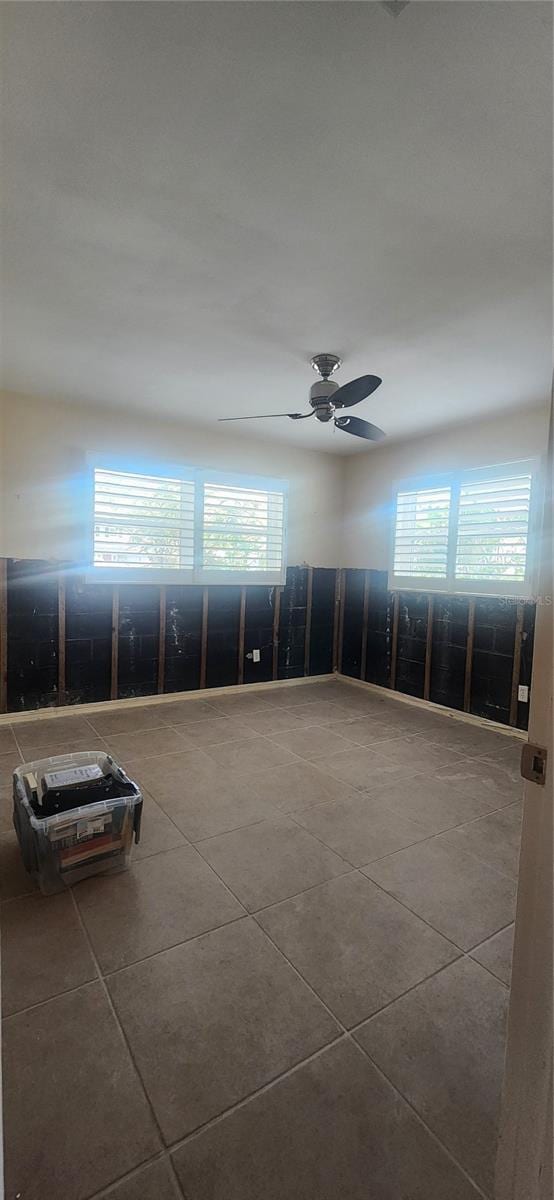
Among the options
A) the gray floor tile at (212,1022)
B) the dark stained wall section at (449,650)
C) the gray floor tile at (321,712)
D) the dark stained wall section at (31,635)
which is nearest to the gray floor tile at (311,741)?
the gray floor tile at (321,712)

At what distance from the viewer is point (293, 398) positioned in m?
3.96

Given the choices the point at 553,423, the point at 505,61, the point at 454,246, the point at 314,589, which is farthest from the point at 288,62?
the point at 314,589

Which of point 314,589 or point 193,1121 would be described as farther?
point 314,589

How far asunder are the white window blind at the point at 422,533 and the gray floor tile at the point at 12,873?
3929 mm

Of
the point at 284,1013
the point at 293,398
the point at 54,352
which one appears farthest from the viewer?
the point at 293,398

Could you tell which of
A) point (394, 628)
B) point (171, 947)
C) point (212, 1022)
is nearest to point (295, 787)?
point (171, 947)

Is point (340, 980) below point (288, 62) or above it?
below

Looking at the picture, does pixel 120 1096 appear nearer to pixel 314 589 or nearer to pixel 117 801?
pixel 117 801

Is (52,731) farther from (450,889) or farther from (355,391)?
(355,391)

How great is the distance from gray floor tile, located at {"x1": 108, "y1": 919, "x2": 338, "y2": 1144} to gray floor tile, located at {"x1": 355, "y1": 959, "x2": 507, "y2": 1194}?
0.19 meters

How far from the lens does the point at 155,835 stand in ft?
8.27

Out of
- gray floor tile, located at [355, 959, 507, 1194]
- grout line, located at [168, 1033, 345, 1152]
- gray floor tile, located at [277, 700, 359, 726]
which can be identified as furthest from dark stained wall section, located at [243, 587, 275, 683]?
grout line, located at [168, 1033, 345, 1152]

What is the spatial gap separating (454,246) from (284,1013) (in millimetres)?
2881

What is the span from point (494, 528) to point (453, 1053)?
12.0 ft
